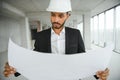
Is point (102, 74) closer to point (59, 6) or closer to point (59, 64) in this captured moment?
point (59, 64)

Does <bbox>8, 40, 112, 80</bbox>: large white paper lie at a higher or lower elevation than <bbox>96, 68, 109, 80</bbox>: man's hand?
higher

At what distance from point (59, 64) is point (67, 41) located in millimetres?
93

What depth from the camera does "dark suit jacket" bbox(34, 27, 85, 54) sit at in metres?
0.56

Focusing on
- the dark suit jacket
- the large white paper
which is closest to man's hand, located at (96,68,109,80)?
the large white paper

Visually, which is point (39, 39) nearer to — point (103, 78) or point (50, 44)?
point (50, 44)

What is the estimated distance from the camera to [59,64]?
1.65ft

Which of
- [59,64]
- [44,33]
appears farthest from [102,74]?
[44,33]

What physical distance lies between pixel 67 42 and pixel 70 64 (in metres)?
0.08

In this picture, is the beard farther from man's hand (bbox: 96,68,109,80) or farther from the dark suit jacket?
man's hand (bbox: 96,68,109,80)

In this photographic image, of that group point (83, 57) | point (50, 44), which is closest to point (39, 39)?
point (50, 44)

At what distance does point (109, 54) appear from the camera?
0.50m

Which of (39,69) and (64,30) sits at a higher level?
(64,30)

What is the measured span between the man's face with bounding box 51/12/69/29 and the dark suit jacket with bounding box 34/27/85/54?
61 millimetres

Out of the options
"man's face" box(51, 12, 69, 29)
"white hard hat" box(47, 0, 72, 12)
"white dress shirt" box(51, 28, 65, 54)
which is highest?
"white hard hat" box(47, 0, 72, 12)
